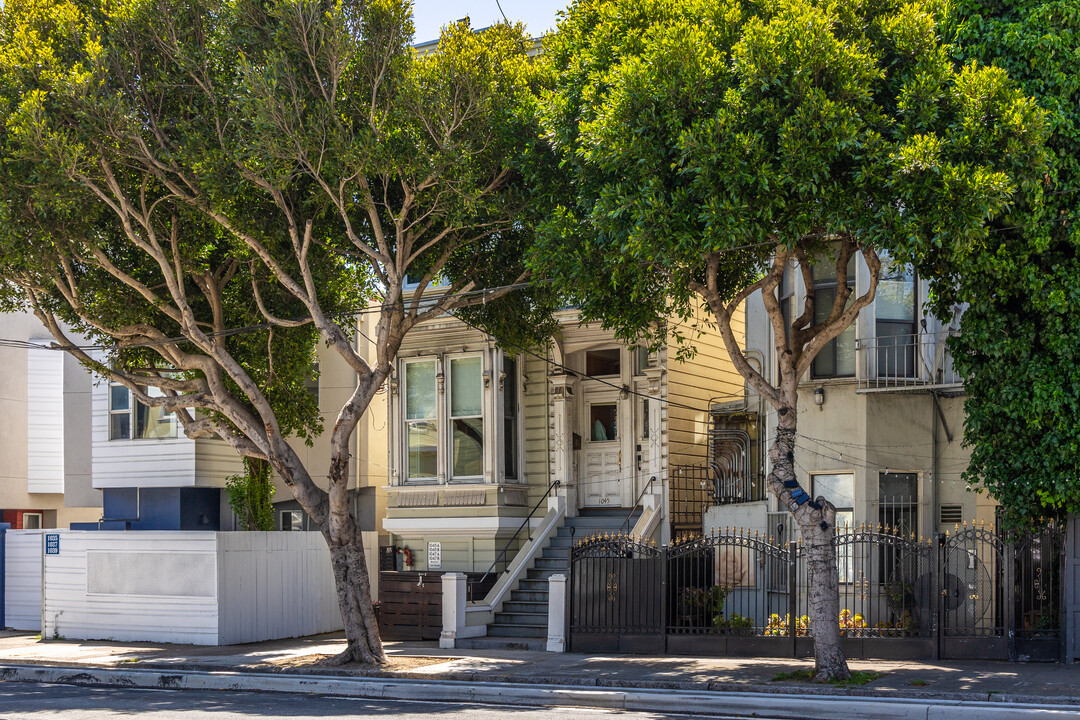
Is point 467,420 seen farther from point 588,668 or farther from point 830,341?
point 588,668

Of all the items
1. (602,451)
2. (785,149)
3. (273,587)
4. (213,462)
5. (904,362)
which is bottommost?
(273,587)

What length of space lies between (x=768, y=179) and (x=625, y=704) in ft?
21.1

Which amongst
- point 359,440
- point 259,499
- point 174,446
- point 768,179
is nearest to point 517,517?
point 259,499

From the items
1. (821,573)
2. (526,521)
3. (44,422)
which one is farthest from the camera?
(44,422)

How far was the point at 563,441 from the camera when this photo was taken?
22359 millimetres

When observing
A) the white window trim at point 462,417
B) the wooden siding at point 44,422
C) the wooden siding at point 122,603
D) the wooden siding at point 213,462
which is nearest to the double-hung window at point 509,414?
the white window trim at point 462,417

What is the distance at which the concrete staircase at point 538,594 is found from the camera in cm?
1864

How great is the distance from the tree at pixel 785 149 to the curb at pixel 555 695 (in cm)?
137

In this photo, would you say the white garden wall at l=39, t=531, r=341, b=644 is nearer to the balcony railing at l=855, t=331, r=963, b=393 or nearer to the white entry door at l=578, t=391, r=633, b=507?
the white entry door at l=578, t=391, r=633, b=507

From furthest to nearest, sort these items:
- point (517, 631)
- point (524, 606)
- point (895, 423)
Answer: point (524, 606) < point (517, 631) < point (895, 423)

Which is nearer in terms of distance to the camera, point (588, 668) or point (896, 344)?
point (588, 668)

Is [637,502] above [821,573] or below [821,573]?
above

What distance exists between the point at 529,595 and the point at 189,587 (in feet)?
20.2

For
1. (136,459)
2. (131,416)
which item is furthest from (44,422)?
(136,459)
